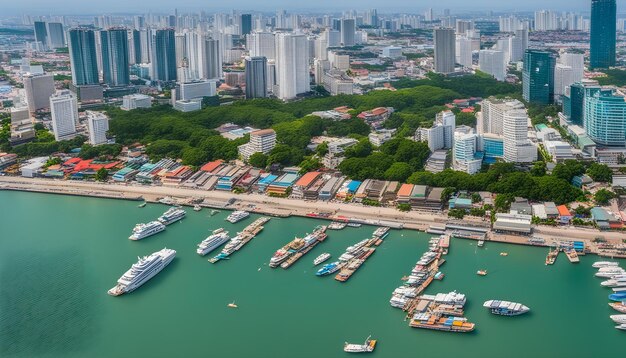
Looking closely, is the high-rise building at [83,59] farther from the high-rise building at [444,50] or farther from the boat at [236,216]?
the boat at [236,216]

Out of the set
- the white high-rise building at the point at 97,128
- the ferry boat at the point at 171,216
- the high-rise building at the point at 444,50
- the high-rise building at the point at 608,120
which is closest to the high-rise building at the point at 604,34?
the high-rise building at the point at 444,50

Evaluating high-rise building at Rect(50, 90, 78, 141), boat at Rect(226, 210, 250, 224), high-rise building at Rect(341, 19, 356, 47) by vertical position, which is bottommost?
boat at Rect(226, 210, 250, 224)

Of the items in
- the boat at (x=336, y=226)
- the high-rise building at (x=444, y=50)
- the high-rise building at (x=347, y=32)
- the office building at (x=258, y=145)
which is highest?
the high-rise building at (x=347, y=32)

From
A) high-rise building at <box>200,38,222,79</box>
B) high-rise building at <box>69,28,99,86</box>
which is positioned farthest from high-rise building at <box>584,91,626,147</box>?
high-rise building at <box>69,28,99,86</box>

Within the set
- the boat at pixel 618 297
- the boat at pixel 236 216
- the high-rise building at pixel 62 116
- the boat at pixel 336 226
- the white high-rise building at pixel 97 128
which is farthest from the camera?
the high-rise building at pixel 62 116

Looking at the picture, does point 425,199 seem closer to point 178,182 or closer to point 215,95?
point 178,182

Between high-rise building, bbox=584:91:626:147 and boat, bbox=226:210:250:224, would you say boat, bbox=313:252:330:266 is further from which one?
high-rise building, bbox=584:91:626:147
